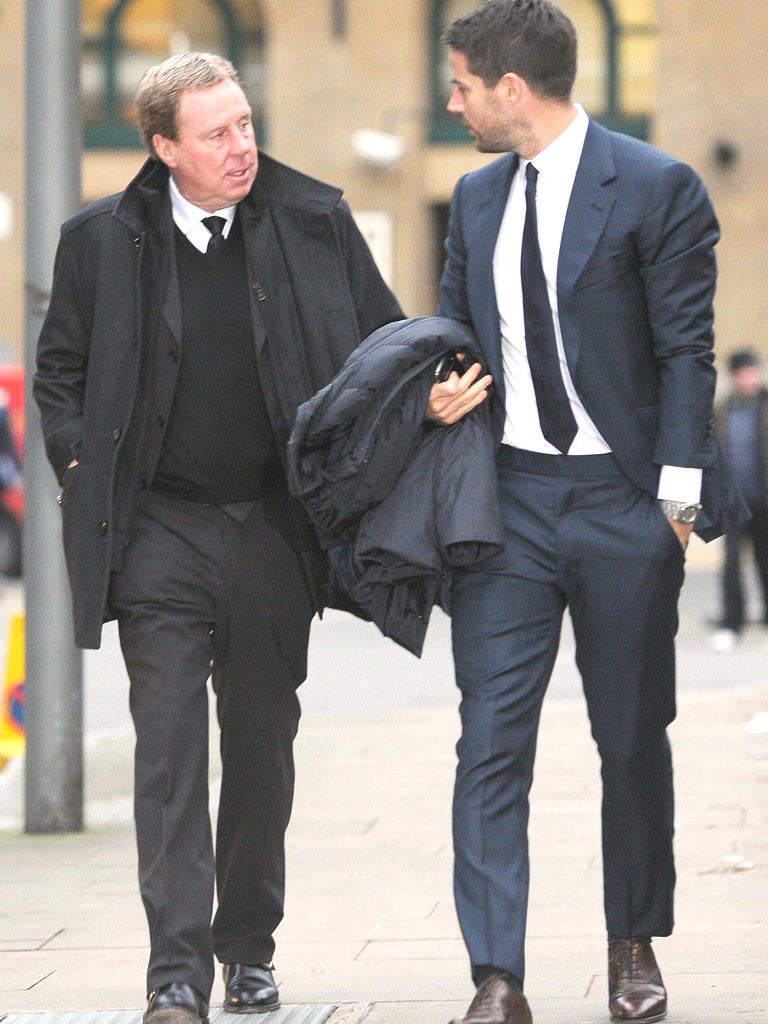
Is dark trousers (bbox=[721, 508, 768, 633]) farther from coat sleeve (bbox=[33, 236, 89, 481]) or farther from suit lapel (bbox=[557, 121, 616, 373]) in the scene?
suit lapel (bbox=[557, 121, 616, 373])

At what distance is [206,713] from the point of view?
4566mm

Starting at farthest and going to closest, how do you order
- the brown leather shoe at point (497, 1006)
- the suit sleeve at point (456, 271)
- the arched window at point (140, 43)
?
the arched window at point (140, 43), the suit sleeve at point (456, 271), the brown leather shoe at point (497, 1006)

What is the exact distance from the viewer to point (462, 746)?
4344 millimetres

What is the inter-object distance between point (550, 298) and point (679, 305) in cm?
26

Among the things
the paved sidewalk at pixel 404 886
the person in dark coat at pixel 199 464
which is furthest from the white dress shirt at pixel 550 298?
the paved sidewalk at pixel 404 886

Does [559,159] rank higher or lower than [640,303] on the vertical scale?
higher

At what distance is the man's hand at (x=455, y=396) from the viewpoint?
14.1 feet

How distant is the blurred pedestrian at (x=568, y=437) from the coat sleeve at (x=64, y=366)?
0.85m

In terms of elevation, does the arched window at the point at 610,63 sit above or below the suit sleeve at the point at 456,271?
above

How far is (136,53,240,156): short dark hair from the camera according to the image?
14.9 ft

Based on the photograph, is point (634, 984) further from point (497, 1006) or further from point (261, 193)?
point (261, 193)

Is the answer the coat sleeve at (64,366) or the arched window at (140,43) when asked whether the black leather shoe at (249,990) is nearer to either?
the coat sleeve at (64,366)

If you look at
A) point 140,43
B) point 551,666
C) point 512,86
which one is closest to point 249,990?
point 551,666

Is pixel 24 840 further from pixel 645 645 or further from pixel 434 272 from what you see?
pixel 434 272
